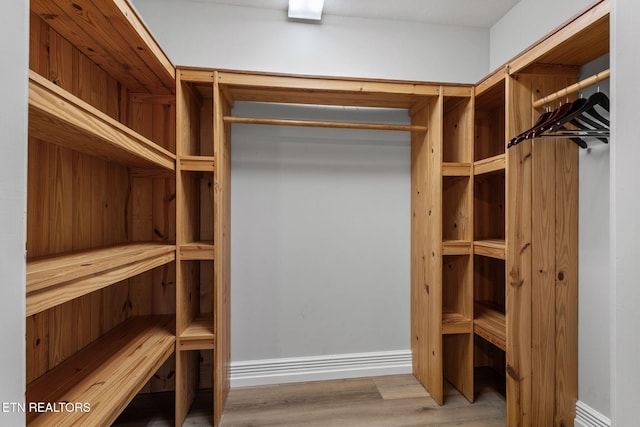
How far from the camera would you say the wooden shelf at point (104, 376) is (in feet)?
3.19

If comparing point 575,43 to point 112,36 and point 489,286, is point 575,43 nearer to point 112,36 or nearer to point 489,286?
point 489,286

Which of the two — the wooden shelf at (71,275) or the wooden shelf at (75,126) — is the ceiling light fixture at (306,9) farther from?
the wooden shelf at (71,275)

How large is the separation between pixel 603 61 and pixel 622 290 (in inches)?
58.6

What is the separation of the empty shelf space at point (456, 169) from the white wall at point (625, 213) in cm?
128

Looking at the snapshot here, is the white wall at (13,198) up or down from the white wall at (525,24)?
down

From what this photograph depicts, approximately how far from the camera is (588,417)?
4.99ft

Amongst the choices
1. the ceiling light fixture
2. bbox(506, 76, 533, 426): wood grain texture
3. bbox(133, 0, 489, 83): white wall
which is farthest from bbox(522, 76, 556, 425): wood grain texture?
the ceiling light fixture

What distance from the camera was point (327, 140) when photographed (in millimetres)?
2137

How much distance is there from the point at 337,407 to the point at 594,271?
1.52 meters

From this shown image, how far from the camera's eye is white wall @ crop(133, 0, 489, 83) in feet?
6.38

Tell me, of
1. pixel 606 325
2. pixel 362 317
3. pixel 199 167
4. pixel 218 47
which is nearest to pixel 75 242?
pixel 199 167

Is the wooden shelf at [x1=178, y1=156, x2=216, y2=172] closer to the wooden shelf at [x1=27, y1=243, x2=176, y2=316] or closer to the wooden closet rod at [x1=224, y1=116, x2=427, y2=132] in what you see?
the wooden closet rod at [x1=224, y1=116, x2=427, y2=132]

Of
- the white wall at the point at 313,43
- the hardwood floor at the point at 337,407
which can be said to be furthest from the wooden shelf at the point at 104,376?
the white wall at the point at 313,43

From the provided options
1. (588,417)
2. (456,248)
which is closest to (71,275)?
(456,248)
